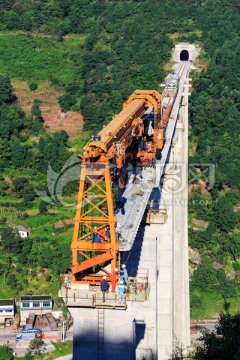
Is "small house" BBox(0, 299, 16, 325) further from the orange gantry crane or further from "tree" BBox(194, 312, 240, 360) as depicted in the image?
"tree" BBox(194, 312, 240, 360)

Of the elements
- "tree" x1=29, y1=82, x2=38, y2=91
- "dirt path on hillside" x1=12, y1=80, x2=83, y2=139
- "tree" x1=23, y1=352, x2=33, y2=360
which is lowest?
"tree" x1=23, y1=352, x2=33, y2=360

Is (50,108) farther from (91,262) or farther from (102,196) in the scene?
(102,196)

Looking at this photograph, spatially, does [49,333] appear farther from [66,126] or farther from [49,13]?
[49,13]

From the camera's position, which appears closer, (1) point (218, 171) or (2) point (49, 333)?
(2) point (49, 333)

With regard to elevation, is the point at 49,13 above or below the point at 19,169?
above

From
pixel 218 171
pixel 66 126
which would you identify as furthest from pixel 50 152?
pixel 218 171

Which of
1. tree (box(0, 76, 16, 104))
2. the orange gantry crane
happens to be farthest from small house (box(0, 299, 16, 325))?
tree (box(0, 76, 16, 104))

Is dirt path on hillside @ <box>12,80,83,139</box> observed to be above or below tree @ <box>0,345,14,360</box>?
above
